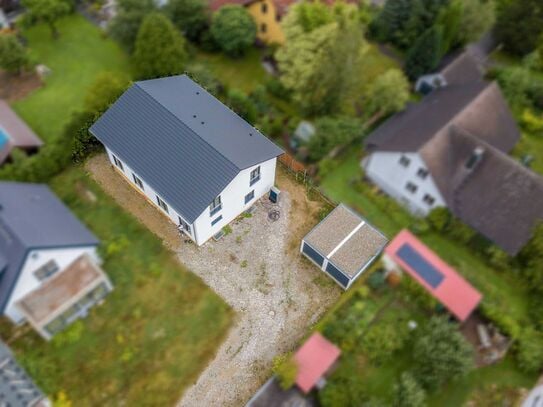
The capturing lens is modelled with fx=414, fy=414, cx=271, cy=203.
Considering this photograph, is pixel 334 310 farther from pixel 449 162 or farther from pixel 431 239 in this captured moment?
pixel 449 162

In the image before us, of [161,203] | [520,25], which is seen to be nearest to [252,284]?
[161,203]

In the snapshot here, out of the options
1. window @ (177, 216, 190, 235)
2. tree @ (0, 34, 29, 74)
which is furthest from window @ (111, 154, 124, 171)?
tree @ (0, 34, 29, 74)

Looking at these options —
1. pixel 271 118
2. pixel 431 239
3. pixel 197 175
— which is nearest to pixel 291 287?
pixel 197 175

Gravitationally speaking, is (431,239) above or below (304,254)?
below

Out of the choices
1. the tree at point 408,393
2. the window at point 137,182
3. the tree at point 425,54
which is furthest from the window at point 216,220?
the tree at point 425,54

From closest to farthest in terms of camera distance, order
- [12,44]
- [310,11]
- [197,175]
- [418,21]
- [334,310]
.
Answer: [197,175] → [334,310] → [310,11] → [12,44] → [418,21]

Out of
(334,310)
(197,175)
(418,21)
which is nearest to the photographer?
(197,175)
